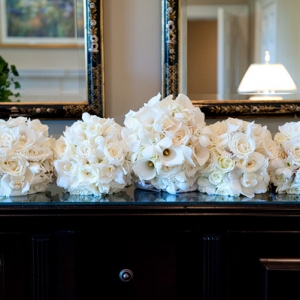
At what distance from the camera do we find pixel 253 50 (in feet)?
4.21

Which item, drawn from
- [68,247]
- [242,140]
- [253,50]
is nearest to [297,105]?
[253,50]

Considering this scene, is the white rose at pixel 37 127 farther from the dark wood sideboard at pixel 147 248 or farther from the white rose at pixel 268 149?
the white rose at pixel 268 149

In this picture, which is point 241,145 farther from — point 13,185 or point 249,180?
point 13,185

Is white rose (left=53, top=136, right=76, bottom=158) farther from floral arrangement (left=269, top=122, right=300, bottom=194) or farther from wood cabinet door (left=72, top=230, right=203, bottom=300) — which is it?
floral arrangement (left=269, top=122, right=300, bottom=194)

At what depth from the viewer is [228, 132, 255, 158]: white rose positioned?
0.89 meters

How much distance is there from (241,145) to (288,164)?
127 mm

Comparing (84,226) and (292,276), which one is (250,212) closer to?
(292,276)

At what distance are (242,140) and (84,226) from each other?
383mm

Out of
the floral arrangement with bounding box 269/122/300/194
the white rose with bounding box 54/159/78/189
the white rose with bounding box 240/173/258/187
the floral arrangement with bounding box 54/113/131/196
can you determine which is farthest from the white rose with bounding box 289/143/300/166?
the white rose with bounding box 54/159/78/189

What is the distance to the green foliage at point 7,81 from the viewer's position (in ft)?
4.19

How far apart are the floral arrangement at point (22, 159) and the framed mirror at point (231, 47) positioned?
0.48 metres

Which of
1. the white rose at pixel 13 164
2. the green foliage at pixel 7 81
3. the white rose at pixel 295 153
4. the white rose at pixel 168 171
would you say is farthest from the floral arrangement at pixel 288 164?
the green foliage at pixel 7 81

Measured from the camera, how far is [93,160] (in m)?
0.90

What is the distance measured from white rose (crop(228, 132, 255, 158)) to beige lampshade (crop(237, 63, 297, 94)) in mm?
427
